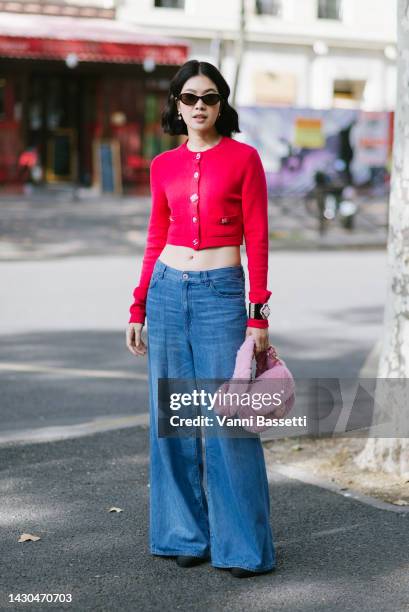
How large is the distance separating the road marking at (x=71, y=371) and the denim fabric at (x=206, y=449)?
3869 millimetres

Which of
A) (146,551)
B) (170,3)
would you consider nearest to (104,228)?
(170,3)

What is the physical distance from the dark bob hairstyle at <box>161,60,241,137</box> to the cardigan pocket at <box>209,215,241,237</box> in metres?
0.34

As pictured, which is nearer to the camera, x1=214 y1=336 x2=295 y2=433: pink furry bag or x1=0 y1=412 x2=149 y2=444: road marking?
x1=214 y1=336 x2=295 y2=433: pink furry bag

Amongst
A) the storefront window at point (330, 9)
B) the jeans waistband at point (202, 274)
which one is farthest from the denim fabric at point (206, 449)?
the storefront window at point (330, 9)

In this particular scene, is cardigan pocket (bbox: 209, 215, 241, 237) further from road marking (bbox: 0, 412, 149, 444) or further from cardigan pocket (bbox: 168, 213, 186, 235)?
road marking (bbox: 0, 412, 149, 444)

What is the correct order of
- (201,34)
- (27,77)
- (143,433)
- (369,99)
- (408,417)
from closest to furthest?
(408,417), (143,433), (27,77), (201,34), (369,99)

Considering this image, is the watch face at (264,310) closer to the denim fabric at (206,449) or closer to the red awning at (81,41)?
the denim fabric at (206,449)

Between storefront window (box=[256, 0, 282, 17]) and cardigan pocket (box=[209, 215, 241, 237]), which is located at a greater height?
storefront window (box=[256, 0, 282, 17])

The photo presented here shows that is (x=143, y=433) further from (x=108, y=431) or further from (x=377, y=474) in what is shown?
(x=377, y=474)

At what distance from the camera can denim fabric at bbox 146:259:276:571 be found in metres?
4.01

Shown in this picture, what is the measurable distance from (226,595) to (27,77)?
25573mm

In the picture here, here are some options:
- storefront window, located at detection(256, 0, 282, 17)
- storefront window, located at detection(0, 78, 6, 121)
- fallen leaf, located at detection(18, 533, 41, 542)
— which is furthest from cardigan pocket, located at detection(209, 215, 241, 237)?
storefront window, located at detection(256, 0, 282, 17)

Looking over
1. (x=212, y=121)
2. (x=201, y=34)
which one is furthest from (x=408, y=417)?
(x=201, y=34)

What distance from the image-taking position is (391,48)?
3359cm
